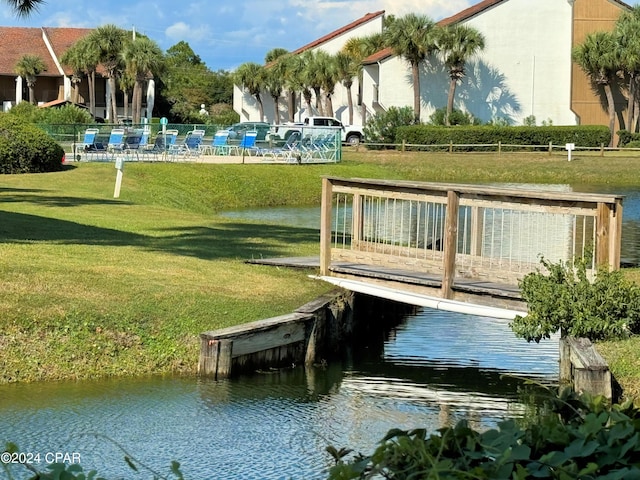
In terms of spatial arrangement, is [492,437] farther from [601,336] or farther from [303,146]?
[303,146]

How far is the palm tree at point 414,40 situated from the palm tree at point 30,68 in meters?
29.6

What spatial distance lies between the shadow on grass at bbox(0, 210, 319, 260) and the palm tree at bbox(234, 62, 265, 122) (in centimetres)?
5781

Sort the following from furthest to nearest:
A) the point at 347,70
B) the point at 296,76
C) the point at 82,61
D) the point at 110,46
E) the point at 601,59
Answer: the point at 82,61 → the point at 110,46 → the point at 296,76 → the point at 347,70 → the point at 601,59

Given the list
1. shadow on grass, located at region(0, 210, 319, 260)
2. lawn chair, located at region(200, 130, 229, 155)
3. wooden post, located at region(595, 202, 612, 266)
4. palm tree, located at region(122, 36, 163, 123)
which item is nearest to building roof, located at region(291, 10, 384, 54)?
palm tree, located at region(122, 36, 163, 123)

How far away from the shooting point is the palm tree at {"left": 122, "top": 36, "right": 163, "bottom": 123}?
72.6 m

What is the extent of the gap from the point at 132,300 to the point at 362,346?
9.91 feet

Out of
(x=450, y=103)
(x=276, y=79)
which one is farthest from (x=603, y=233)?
(x=276, y=79)

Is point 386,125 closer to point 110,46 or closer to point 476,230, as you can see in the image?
point 110,46

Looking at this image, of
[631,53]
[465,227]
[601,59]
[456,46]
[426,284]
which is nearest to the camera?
[426,284]

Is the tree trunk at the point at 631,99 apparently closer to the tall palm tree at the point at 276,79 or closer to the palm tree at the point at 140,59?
the tall palm tree at the point at 276,79

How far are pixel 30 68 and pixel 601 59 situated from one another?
41.6 m

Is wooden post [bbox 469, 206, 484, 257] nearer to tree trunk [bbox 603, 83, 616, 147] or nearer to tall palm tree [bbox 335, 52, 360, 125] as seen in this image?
tree trunk [bbox 603, 83, 616, 147]

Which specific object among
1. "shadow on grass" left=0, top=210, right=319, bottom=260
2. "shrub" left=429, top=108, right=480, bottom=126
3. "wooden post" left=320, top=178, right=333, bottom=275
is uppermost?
"shrub" left=429, top=108, right=480, bottom=126

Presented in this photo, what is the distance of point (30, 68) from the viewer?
80.8 m
